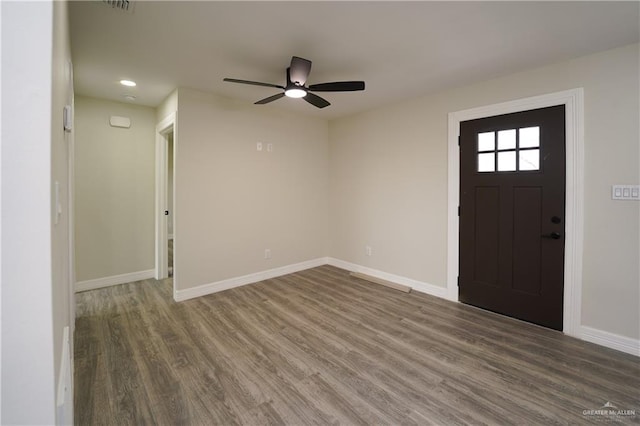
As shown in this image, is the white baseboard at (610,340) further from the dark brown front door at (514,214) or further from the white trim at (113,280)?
the white trim at (113,280)

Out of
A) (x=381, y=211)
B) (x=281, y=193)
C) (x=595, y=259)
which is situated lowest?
(x=595, y=259)

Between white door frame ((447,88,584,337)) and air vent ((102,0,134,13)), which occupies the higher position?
air vent ((102,0,134,13))

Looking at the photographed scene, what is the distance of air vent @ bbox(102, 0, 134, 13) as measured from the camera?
1.82 metres

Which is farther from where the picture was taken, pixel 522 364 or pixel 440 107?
pixel 440 107

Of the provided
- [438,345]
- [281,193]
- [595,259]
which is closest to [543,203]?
[595,259]

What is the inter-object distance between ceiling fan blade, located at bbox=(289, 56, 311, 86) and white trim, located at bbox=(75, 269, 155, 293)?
363 centimetres

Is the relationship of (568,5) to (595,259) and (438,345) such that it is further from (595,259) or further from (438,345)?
(438,345)

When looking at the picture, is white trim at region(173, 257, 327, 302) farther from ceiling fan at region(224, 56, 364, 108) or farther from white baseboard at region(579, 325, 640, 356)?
white baseboard at region(579, 325, 640, 356)

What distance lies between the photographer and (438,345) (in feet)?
8.23

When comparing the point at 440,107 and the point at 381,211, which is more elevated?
the point at 440,107

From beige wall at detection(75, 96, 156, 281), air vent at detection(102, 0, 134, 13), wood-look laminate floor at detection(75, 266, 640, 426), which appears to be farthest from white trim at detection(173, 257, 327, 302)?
air vent at detection(102, 0, 134, 13)

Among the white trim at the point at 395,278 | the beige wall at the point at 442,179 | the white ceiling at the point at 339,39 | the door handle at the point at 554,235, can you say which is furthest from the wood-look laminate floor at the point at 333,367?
the white ceiling at the point at 339,39

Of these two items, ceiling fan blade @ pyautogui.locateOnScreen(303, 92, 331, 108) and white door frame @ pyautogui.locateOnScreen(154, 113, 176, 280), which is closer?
ceiling fan blade @ pyautogui.locateOnScreen(303, 92, 331, 108)

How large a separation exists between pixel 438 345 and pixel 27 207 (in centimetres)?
281
